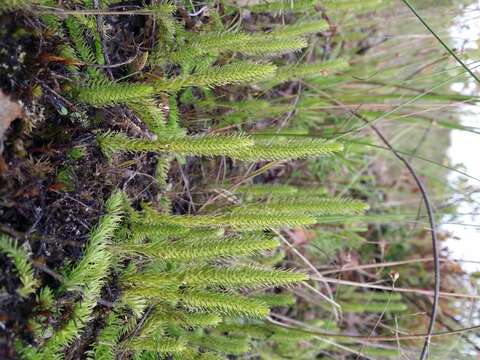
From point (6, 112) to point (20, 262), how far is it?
1.27ft

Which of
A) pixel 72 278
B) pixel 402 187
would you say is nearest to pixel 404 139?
pixel 402 187

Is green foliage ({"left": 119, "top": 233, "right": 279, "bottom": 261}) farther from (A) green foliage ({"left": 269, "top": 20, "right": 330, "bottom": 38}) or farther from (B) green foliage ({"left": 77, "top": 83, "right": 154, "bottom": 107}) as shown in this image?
(A) green foliage ({"left": 269, "top": 20, "right": 330, "bottom": 38})

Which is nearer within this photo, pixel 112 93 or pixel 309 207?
pixel 112 93

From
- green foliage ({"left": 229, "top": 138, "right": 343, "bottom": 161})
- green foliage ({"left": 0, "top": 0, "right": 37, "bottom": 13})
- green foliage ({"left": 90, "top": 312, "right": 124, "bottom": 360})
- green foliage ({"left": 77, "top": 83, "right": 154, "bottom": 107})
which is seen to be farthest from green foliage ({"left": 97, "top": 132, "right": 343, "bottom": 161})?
green foliage ({"left": 90, "top": 312, "right": 124, "bottom": 360})

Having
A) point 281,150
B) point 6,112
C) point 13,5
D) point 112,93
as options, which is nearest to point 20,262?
point 6,112

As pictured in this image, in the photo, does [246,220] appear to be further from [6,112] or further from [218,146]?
[6,112]

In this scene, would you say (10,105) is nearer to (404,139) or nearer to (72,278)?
(72,278)

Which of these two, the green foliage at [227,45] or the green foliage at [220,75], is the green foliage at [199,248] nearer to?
the green foliage at [220,75]

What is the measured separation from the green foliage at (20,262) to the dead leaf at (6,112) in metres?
0.24

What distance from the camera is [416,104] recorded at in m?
2.01

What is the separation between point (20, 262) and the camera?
3.59ft

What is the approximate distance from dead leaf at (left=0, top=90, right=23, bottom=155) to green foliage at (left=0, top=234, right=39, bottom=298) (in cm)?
24

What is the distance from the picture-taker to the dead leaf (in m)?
1.16

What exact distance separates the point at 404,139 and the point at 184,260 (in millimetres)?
2065
